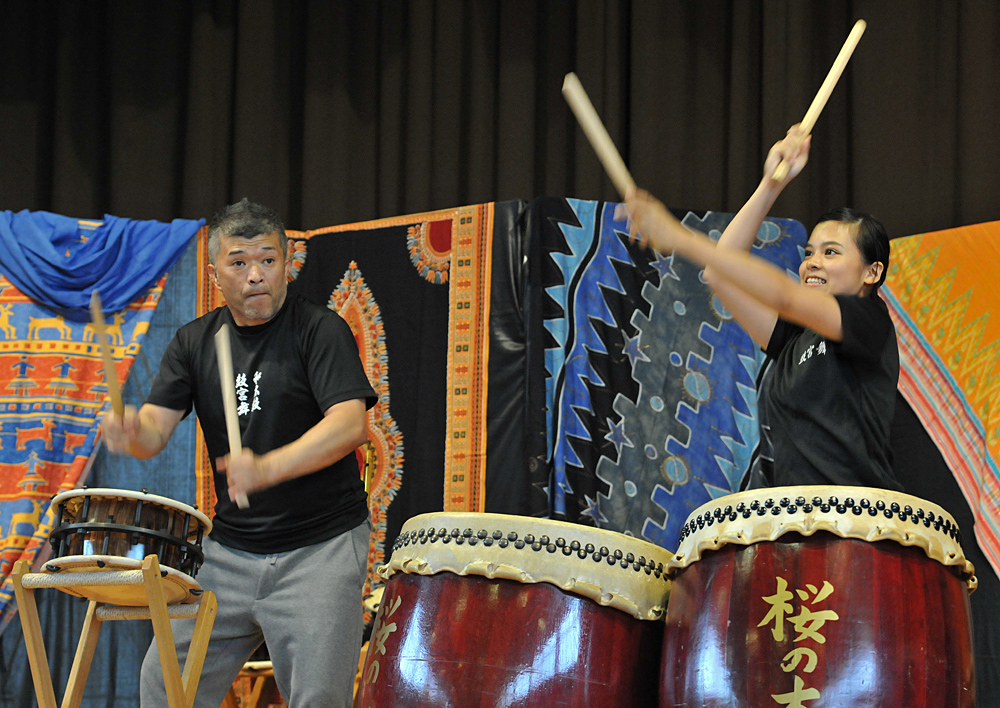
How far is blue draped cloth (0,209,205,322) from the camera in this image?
3.80m

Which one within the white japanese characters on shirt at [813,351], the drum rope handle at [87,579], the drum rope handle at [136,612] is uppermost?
the white japanese characters on shirt at [813,351]

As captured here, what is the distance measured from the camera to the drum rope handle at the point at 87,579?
7.14 ft

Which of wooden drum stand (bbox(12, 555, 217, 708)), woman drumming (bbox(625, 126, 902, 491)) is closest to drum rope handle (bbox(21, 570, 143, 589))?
wooden drum stand (bbox(12, 555, 217, 708))

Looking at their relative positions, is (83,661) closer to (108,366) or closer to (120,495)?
(120,495)

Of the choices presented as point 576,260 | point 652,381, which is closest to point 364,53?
point 576,260

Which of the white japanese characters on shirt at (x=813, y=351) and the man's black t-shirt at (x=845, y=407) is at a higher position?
the white japanese characters on shirt at (x=813, y=351)

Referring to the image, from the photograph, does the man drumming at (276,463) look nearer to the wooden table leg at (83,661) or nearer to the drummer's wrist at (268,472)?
the drummer's wrist at (268,472)

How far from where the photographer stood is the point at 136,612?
93.7 inches

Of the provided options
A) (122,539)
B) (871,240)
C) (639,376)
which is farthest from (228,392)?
(639,376)

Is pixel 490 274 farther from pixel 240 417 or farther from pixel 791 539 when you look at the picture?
pixel 791 539

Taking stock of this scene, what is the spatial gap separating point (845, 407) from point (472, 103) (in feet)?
9.19

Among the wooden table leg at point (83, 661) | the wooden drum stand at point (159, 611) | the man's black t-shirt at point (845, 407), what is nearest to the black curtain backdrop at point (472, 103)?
the man's black t-shirt at point (845, 407)

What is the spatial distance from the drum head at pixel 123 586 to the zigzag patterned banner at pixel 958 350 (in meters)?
2.17

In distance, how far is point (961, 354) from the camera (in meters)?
3.28
